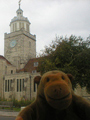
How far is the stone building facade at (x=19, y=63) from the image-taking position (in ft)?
97.8

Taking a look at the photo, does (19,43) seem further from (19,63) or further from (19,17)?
(19,17)

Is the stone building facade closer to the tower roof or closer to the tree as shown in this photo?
the tower roof

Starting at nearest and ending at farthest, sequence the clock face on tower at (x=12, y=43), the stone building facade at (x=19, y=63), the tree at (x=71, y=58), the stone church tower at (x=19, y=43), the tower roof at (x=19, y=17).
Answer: the tree at (x=71, y=58) < the stone building facade at (x=19, y=63) < the stone church tower at (x=19, y=43) < the clock face on tower at (x=12, y=43) < the tower roof at (x=19, y=17)

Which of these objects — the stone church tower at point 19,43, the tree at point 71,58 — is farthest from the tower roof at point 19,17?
the tree at point 71,58

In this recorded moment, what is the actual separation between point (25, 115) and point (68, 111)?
2.56 ft

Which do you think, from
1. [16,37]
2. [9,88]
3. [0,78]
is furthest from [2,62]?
[16,37]

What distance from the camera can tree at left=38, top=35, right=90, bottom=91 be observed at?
1377 centimetres

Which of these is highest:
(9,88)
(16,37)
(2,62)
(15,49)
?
(16,37)

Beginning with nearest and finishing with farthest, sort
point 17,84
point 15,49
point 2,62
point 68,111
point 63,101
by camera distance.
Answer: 1. point 63,101
2. point 68,111
3. point 17,84
4. point 2,62
5. point 15,49

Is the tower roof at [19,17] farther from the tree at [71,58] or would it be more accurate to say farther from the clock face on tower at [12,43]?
the tree at [71,58]

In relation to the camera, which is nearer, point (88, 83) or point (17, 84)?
point (88, 83)

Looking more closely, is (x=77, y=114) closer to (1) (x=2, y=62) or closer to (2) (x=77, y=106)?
(2) (x=77, y=106)

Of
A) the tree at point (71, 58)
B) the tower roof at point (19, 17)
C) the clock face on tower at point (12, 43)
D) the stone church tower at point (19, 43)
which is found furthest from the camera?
the tower roof at point (19, 17)

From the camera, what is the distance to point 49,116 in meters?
2.65
